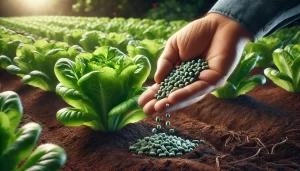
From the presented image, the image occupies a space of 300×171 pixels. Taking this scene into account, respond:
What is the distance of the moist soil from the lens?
8.22 ft

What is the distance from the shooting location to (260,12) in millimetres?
2814

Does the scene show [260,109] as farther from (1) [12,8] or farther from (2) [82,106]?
(1) [12,8]

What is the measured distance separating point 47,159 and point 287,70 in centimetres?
291

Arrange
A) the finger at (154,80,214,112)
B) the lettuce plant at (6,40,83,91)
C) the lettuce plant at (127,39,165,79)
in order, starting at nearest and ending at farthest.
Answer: the finger at (154,80,214,112)
the lettuce plant at (6,40,83,91)
the lettuce plant at (127,39,165,79)

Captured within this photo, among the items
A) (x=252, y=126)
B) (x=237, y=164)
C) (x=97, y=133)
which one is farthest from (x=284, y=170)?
(x=97, y=133)

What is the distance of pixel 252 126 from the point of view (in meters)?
3.32

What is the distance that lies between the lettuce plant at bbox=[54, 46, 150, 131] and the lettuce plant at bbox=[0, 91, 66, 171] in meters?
0.89

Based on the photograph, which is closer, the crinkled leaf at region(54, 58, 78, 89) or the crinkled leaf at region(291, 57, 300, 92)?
the crinkled leaf at region(54, 58, 78, 89)

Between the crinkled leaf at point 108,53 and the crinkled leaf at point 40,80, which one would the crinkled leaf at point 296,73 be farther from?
the crinkled leaf at point 40,80

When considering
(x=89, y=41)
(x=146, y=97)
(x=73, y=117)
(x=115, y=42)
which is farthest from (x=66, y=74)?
(x=89, y=41)

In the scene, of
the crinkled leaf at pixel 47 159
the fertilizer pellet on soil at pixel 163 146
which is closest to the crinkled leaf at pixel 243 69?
the fertilizer pellet on soil at pixel 163 146

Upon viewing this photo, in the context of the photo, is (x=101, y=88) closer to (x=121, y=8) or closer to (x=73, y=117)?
(x=73, y=117)

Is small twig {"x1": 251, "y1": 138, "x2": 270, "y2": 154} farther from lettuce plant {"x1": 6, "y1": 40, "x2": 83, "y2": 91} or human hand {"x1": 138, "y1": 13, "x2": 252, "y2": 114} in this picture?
lettuce plant {"x1": 6, "y1": 40, "x2": 83, "y2": 91}

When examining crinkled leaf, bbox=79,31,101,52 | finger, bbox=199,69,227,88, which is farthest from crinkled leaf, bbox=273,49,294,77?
crinkled leaf, bbox=79,31,101,52
